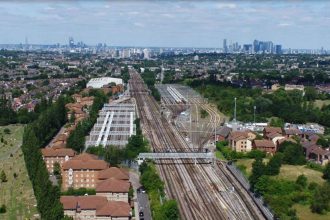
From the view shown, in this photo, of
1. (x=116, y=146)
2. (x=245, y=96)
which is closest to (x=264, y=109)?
(x=245, y=96)

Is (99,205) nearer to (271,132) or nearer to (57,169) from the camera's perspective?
(57,169)

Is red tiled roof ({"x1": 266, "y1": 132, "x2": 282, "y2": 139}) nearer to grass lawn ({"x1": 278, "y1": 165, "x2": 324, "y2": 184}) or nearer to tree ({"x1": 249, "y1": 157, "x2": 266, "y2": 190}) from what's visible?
grass lawn ({"x1": 278, "y1": 165, "x2": 324, "y2": 184})

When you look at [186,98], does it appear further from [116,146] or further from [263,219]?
[263,219]

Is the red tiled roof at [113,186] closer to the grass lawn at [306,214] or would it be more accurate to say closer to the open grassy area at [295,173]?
the grass lawn at [306,214]

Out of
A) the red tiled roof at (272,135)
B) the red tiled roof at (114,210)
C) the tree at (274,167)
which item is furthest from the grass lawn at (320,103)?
the red tiled roof at (114,210)

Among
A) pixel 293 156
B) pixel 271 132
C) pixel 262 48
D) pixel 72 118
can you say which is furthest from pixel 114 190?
pixel 262 48

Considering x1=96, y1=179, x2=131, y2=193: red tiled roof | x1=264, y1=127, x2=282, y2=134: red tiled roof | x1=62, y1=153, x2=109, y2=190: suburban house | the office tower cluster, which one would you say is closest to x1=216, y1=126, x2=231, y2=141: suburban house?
x1=264, y1=127, x2=282, y2=134: red tiled roof
